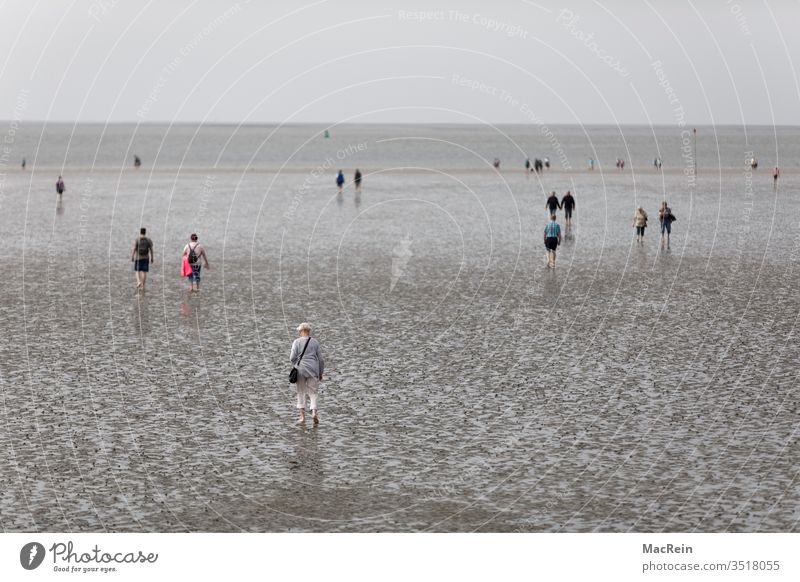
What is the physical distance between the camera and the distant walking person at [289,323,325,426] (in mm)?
18031

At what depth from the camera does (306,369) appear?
59.4ft

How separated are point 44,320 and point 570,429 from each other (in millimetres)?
14753

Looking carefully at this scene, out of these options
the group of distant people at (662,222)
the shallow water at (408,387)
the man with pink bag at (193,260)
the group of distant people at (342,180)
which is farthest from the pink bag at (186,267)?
the group of distant people at (342,180)

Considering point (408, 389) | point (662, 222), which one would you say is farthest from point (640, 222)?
point (408, 389)

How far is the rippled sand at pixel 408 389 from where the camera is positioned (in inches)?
558

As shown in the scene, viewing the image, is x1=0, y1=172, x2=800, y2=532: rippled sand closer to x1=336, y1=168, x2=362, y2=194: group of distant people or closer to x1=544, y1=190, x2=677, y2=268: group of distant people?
x1=544, y1=190, x2=677, y2=268: group of distant people

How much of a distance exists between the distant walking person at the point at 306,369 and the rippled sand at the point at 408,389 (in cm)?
43

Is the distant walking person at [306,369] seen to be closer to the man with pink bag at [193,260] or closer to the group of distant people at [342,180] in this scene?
the man with pink bag at [193,260]

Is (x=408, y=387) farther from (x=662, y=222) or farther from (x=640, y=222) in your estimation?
(x=640, y=222)

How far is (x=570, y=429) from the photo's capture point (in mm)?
17703

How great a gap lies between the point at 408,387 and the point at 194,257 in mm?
12388
